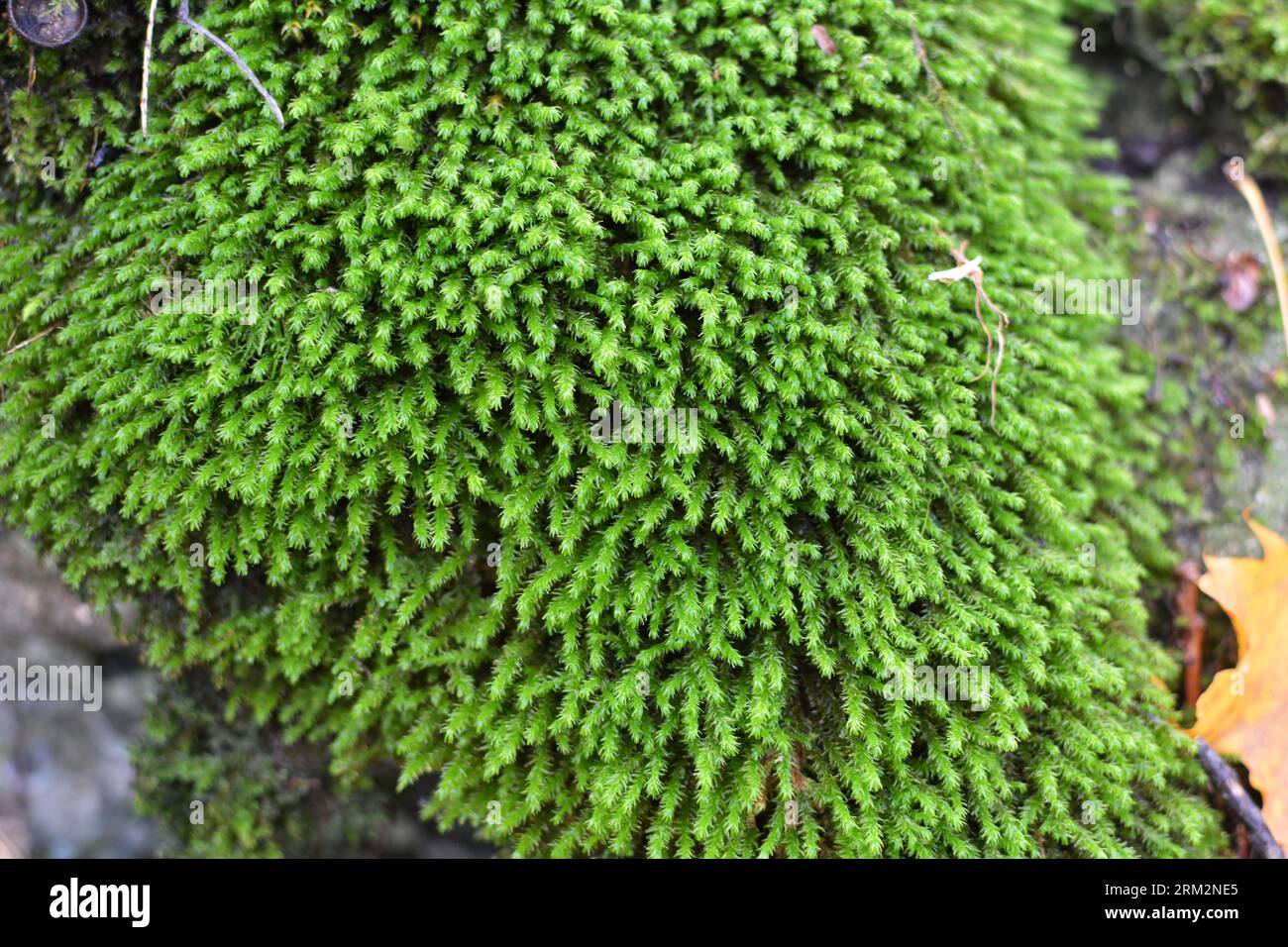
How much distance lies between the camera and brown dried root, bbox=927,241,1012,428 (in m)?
2.09

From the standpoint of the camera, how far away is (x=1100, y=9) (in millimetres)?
2836

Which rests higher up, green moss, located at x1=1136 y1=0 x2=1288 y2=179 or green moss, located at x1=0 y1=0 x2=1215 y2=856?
green moss, located at x1=1136 y1=0 x2=1288 y2=179

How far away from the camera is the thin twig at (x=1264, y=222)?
2.56 metres

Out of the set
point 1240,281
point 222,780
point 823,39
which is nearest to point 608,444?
point 823,39

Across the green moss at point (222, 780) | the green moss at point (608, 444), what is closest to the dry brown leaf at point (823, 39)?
the green moss at point (608, 444)

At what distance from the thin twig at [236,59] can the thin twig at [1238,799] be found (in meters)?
2.72

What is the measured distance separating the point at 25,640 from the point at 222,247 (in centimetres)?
179

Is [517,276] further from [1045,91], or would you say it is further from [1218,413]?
[1218,413]

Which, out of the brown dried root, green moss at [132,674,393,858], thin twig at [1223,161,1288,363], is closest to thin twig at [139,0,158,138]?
green moss at [132,674,393,858]

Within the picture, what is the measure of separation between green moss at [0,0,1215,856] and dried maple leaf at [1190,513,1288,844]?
0.45 ft

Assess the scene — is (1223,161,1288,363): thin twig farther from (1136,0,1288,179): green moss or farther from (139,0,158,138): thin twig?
(139,0,158,138): thin twig

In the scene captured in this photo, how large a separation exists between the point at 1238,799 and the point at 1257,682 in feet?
0.97

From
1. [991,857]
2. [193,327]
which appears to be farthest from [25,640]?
[991,857]

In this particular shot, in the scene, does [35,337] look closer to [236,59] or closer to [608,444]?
[236,59]
